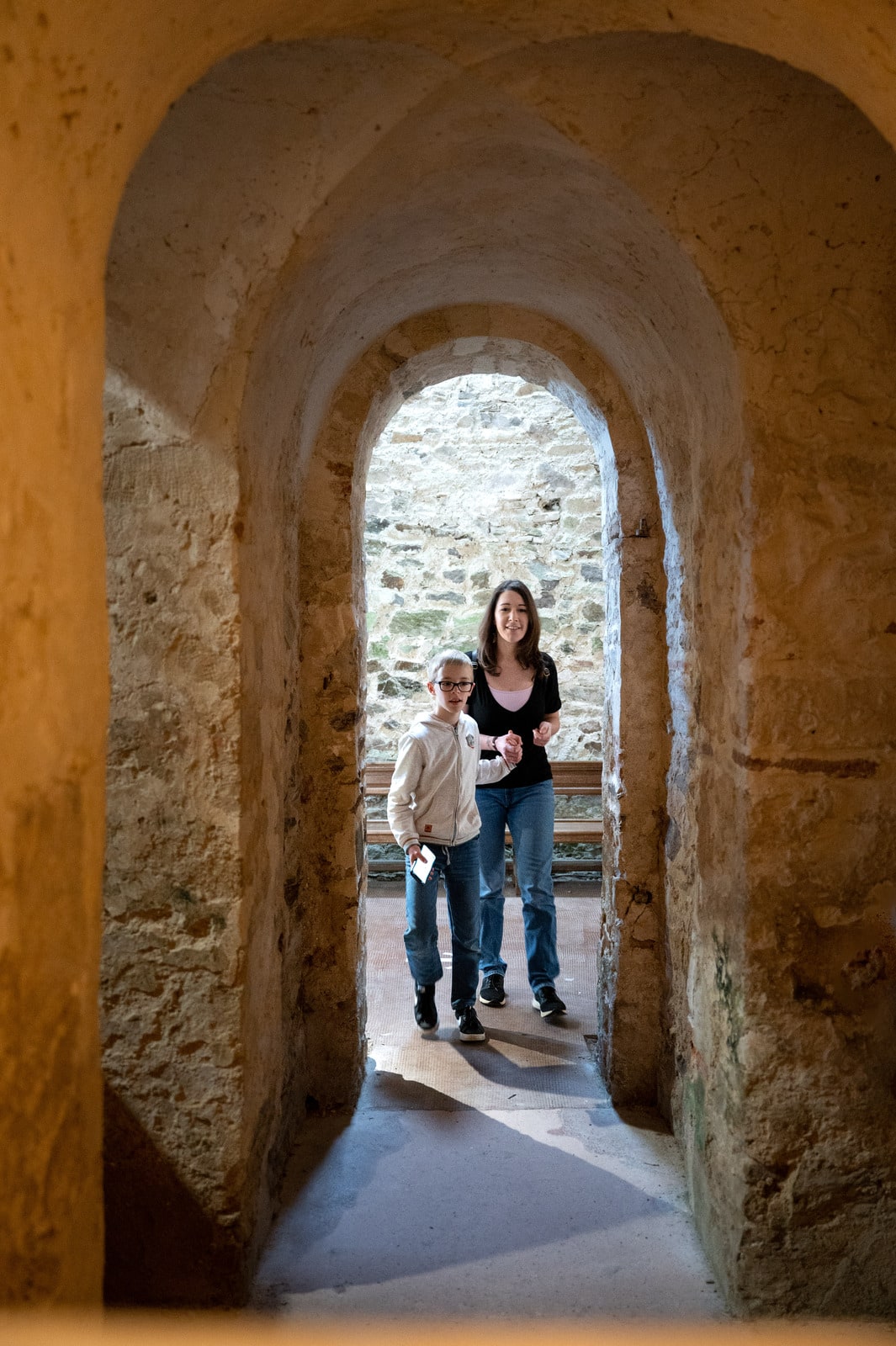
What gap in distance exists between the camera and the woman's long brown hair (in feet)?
13.4

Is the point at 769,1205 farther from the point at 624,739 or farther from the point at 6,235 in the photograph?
the point at 6,235

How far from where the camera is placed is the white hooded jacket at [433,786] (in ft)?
11.8

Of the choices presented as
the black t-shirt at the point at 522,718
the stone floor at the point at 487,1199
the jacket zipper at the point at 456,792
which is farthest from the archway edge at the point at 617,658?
the black t-shirt at the point at 522,718

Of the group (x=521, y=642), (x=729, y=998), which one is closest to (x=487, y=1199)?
(x=729, y=998)

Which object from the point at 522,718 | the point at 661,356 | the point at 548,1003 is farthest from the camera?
the point at 522,718

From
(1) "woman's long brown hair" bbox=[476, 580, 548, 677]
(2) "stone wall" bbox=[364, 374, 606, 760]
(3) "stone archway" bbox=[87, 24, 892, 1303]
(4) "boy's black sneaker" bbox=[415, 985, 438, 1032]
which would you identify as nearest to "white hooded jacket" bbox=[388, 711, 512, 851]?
(1) "woman's long brown hair" bbox=[476, 580, 548, 677]

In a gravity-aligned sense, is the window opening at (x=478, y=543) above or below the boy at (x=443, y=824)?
above

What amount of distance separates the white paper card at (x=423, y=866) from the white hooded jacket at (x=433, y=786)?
0.08 meters

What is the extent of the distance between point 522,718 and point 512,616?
0.43m

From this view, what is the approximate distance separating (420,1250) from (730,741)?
1493 mm

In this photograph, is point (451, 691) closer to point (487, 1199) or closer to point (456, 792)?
point (456, 792)

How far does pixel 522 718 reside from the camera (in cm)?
411

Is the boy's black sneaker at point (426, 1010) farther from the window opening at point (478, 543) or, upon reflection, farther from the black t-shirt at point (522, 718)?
the window opening at point (478, 543)

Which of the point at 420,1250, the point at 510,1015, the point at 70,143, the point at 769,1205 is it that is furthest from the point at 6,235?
the point at 510,1015
